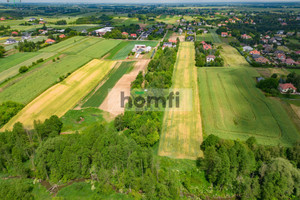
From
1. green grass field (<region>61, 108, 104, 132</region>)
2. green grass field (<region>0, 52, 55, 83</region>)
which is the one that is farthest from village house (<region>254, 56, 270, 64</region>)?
green grass field (<region>0, 52, 55, 83</region>)

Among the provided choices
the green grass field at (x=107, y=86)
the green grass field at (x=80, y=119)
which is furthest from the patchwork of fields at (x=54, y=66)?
the green grass field at (x=107, y=86)

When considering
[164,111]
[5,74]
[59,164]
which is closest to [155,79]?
[164,111]

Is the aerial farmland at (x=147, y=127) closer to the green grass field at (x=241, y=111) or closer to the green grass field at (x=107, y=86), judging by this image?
the green grass field at (x=241, y=111)

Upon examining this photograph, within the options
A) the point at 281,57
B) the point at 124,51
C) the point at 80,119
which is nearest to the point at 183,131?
the point at 80,119

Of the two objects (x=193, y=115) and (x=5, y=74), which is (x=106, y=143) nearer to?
(x=193, y=115)

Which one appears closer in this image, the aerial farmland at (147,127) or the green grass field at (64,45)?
the aerial farmland at (147,127)
